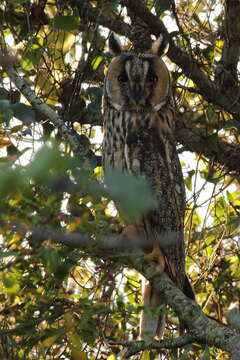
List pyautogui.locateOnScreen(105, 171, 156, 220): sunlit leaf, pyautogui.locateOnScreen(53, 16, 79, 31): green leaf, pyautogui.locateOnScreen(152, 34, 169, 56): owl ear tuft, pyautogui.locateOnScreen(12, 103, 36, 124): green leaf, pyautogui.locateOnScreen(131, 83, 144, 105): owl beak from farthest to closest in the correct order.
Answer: pyautogui.locateOnScreen(152, 34, 169, 56): owl ear tuft, pyautogui.locateOnScreen(131, 83, 144, 105): owl beak, pyautogui.locateOnScreen(53, 16, 79, 31): green leaf, pyautogui.locateOnScreen(12, 103, 36, 124): green leaf, pyautogui.locateOnScreen(105, 171, 156, 220): sunlit leaf

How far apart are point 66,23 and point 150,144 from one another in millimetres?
724

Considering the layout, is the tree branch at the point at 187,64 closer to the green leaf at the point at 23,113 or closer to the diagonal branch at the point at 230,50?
the diagonal branch at the point at 230,50

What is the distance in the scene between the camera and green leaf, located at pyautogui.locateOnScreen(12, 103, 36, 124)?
8.56 feet

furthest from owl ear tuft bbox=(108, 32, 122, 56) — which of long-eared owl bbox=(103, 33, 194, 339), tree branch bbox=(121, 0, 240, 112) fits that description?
tree branch bbox=(121, 0, 240, 112)

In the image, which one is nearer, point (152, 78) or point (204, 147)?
point (152, 78)

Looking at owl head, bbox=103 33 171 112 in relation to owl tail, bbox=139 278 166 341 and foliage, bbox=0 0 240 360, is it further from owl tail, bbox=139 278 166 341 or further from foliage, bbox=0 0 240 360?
owl tail, bbox=139 278 166 341

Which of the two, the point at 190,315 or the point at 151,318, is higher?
the point at 151,318

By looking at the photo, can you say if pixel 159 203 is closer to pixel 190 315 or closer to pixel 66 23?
pixel 190 315

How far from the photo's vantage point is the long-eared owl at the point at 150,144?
3.01 metres

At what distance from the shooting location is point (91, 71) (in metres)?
3.42

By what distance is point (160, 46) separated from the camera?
3383 millimetres

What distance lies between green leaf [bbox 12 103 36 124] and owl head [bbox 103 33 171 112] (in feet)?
2.47

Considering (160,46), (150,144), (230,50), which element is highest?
(230,50)

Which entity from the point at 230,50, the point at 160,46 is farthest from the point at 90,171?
the point at 230,50
